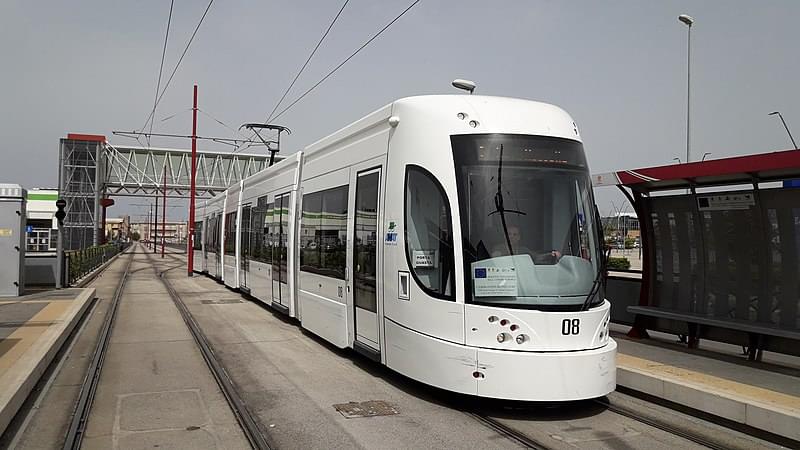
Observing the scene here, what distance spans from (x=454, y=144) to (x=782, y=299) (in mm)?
5068

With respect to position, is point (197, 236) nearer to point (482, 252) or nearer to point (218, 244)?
point (218, 244)

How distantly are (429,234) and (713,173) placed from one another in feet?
14.5

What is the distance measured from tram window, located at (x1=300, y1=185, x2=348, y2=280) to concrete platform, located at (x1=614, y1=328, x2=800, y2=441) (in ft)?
13.6

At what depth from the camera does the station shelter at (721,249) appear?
868cm

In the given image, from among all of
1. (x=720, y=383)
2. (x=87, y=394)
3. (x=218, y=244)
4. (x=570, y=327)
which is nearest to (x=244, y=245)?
(x=218, y=244)

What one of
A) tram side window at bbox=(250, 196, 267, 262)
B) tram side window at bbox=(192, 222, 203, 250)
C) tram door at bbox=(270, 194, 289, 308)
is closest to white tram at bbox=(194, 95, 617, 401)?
tram door at bbox=(270, 194, 289, 308)

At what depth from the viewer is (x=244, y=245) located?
18172 mm

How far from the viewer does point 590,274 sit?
23.3 feet

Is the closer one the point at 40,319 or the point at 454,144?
the point at 454,144

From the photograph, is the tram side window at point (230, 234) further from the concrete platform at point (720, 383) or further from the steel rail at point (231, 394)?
the concrete platform at point (720, 383)

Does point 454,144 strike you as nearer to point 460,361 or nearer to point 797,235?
point 460,361

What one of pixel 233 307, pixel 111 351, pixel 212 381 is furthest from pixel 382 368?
pixel 233 307

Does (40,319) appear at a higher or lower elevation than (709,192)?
lower

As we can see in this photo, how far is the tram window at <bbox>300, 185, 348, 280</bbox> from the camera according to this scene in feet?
31.3
